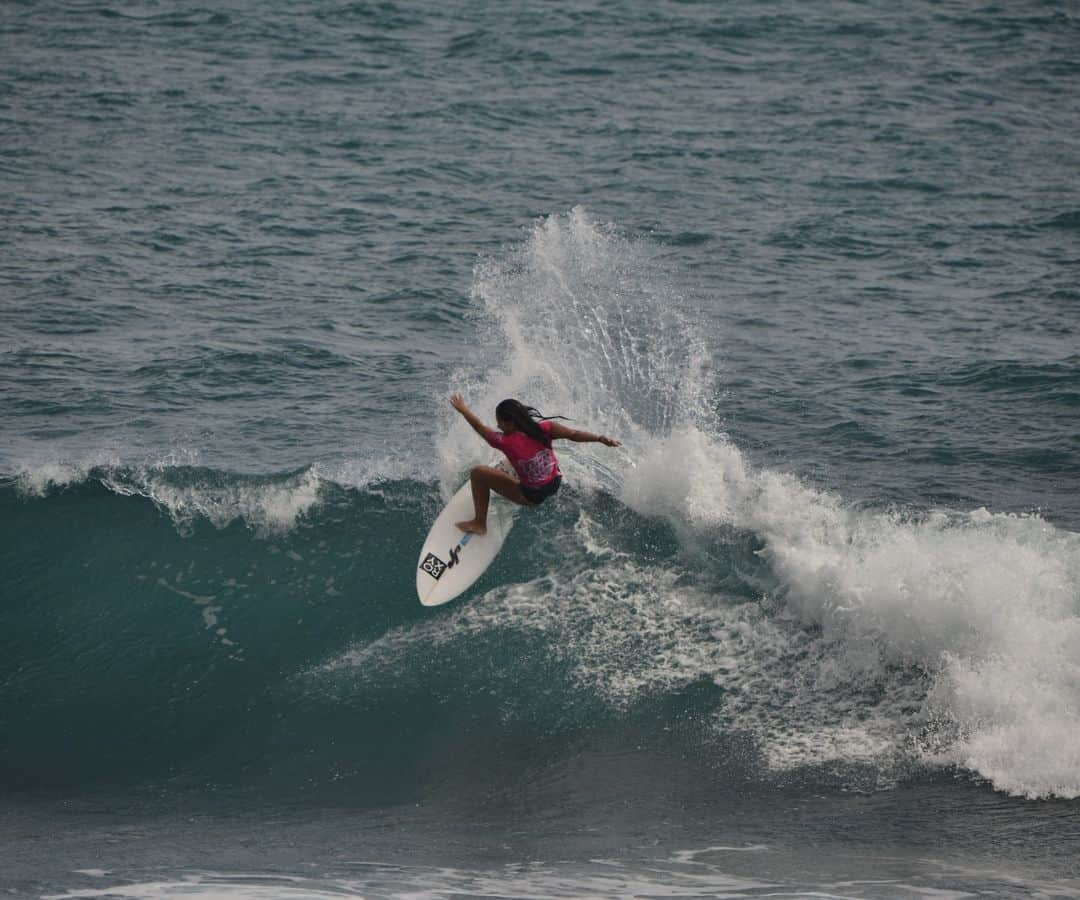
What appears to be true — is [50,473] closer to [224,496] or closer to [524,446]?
[224,496]

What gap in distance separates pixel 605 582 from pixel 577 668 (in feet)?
3.41

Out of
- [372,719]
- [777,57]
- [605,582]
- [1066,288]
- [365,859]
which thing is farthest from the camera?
[777,57]

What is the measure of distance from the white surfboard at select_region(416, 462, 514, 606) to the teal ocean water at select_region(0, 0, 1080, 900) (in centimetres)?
42

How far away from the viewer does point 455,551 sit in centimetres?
1139

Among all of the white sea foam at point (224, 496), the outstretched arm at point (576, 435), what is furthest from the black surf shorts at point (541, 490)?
the white sea foam at point (224, 496)

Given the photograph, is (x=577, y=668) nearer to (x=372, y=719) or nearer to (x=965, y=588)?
(x=372, y=719)

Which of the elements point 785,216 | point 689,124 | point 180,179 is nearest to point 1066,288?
point 785,216

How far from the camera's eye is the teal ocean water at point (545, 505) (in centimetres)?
937

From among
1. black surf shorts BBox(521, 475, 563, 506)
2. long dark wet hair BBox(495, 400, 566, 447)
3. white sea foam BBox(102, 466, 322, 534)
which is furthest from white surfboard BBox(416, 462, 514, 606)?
white sea foam BBox(102, 466, 322, 534)

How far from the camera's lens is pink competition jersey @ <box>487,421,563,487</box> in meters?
10.4

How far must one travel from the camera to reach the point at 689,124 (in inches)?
939

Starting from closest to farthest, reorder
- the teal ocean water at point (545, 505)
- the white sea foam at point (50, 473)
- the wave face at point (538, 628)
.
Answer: the teal ocean water at point (545, 505)
the wave face at point (538, 628)
the white sea foam at point (50, 473)

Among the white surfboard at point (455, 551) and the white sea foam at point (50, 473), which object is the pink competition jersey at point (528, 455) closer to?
the white surfboard at point (455, 551)

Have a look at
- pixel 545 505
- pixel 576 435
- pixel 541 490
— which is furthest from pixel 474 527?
pixel 576 435
